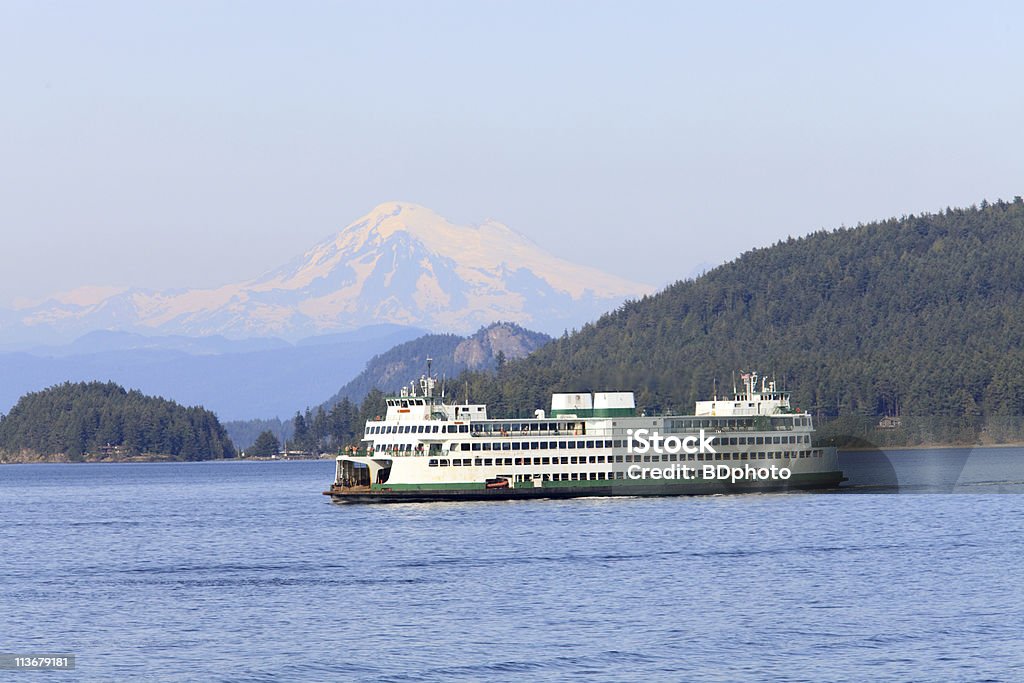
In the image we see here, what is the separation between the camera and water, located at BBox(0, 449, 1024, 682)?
193 ft

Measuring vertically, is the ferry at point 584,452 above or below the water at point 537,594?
above

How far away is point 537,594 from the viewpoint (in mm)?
75375

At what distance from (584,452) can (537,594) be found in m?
54.9

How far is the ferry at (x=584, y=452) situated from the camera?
128375mm

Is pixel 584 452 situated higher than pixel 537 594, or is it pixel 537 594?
pixel 584 452

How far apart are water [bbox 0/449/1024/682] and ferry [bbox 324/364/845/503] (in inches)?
157

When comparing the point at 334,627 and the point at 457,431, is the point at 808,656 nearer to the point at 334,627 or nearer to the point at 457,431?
the point at 334,627

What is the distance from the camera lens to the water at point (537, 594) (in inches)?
2311

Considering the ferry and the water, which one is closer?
the water

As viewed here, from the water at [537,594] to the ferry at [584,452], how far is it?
13.1ft

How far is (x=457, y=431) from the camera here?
12850 centimetres

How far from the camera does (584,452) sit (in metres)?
130

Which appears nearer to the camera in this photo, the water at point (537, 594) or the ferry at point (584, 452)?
the water at point (537, 594)

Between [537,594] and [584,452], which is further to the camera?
[584,452]
